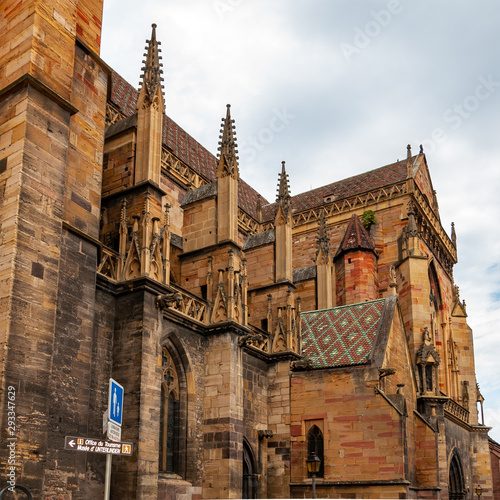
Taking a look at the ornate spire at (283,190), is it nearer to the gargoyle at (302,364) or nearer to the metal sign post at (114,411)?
the gargoyle at (302,364)

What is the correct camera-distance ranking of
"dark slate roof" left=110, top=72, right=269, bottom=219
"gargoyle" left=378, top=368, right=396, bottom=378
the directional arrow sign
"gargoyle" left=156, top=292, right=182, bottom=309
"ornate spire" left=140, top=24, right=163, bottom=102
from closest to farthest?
the directional arrow sign
"gargoyle" left=156, top=292, right=182, bottom=309
"ornate spire" left=140, top=24, right=163, bottom=102
"gargoyle" left=378, top=368, right=396, bottom=378
"dark slate roof" left=110, top=72, right=269, bottom=219

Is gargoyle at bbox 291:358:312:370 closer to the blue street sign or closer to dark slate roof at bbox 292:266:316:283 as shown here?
dark slate roof at bbox 292:266:316:283

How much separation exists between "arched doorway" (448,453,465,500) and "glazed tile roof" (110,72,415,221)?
40.0ft

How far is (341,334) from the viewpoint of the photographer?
790 inches

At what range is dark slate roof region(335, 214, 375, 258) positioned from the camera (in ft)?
89.5

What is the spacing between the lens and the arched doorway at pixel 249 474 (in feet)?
58.1

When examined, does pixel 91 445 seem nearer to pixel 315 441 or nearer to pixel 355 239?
pixel 315 441

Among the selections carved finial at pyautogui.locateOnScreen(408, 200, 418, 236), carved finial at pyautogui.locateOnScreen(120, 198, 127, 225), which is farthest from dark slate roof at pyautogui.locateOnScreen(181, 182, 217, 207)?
carved finial at pyautogui.locateOnScreen(408, 200, 418, 236)

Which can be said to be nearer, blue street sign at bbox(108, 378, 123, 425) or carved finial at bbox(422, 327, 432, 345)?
blue street sign at bbox(108, 378, 123, 425)

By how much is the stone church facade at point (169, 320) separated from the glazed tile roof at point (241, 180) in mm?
212

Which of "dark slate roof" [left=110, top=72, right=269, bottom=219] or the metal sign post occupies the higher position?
"dark slate roof" [left=110, top=72, right=269, bottom=219]

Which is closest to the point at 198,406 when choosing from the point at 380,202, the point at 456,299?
the point at 380,202

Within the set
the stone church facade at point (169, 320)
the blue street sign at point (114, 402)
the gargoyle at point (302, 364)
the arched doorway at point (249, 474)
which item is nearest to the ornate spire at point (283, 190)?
the stone church facade at point (169, 320)

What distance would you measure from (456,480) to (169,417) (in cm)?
1589
